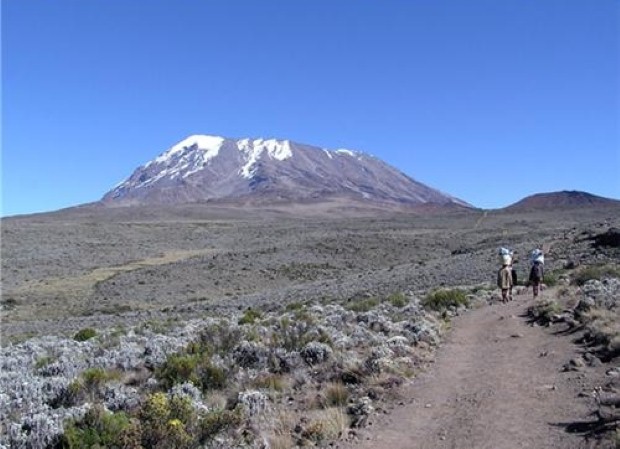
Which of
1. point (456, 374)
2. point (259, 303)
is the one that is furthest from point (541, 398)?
→ point (259, 303)

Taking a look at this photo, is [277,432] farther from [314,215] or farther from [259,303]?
[314,215]

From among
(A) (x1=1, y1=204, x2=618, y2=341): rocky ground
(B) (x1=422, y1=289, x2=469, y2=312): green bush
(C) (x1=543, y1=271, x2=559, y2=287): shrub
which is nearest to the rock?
(B) (x1=422, y1=289, x2=469, y2=312): green bush

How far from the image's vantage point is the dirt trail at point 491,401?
6.81 m

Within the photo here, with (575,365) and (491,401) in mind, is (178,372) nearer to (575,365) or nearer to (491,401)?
(491,401)

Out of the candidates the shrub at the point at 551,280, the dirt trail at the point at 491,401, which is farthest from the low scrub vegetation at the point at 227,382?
the shrub at the point at 551,280

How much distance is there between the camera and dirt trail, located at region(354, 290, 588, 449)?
6.81 meters

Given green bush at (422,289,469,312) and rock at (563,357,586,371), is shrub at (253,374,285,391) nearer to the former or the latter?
rock at (563,357,586,371)

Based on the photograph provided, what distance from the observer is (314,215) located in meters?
146

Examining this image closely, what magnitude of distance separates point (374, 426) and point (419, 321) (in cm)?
605

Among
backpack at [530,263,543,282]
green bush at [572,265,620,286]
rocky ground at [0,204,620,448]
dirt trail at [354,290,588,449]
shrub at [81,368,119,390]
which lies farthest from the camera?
green bush at [572,265,620,286]

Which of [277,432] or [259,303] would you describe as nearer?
[277,432]

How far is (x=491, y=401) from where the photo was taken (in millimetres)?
7992

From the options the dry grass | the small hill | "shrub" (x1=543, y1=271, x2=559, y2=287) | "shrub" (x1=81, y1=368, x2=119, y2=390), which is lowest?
the dry grass

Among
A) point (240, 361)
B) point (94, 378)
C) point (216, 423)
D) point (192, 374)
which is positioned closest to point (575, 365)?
point (240, 361)
